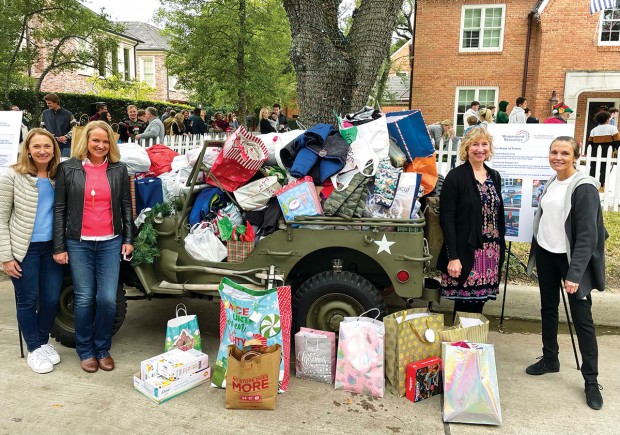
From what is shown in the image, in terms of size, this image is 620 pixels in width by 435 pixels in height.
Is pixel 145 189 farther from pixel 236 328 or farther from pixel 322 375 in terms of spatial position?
pixel 322 375

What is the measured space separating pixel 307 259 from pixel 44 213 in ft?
6.85

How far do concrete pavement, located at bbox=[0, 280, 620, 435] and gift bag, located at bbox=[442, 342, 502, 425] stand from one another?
7cm

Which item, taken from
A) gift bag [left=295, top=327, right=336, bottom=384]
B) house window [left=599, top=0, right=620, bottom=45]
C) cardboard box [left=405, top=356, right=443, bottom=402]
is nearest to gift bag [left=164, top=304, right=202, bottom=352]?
gift bag [left=295, top=327, right=336, bottom=384]

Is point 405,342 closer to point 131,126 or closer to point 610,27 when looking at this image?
point 131,126

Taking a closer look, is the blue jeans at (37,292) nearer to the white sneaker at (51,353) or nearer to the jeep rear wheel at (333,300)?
the white sneaker at (51,353)

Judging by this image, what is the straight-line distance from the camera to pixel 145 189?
4184 mm

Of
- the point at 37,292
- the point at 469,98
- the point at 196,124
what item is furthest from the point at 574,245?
the point at 469,98

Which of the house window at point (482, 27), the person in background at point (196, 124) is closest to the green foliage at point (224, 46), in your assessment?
the person in background at point (196, 124)

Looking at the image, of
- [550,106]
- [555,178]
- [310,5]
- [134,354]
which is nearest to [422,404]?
[555,178]

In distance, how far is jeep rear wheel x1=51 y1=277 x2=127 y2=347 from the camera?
161 inches

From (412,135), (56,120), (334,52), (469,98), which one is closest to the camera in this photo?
(412,135)

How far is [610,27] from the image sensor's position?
16.8m

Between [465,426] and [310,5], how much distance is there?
499 centimetres

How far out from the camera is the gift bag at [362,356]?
3.44 m
